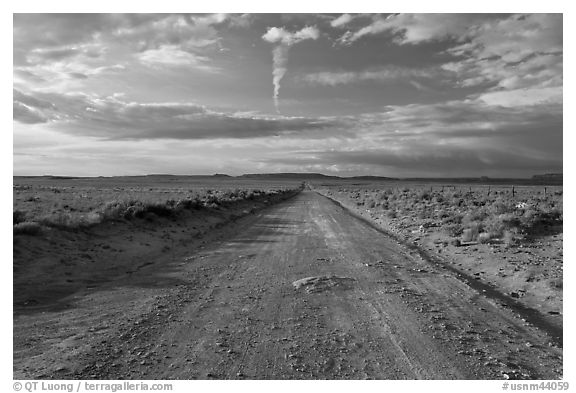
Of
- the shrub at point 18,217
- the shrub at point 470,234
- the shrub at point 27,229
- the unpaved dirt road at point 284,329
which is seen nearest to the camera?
the unpaved dirt road at point 284,329

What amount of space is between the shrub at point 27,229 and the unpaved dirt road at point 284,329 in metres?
4.43

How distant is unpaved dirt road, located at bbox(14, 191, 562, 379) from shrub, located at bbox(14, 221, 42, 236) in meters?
4.43

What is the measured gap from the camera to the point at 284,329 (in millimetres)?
6172

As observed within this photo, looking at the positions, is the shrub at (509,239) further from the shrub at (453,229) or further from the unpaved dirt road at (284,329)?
the unpaved dirt road at (284,329)

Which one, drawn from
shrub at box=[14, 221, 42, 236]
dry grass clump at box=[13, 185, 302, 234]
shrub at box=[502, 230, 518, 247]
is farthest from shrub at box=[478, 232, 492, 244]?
shrub at box=[14, 221, 42, 236]

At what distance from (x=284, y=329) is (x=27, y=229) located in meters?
9.54

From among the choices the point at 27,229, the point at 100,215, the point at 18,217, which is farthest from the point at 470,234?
the point at 18,217

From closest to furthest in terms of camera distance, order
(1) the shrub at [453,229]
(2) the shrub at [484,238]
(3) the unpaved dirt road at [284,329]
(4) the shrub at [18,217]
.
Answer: (3) the unpaved dirt road at [284,329] → (4) the shrub at [18,217] → (2) the shrub at [484,238] → (1) the shrub at [453,229]

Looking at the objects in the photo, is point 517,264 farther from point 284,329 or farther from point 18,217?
point 18,217

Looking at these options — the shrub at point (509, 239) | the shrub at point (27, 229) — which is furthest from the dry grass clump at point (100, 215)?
the shrub at point (509, 239)

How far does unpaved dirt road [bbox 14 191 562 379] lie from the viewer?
4.93m

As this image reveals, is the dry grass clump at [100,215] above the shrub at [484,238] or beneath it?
above

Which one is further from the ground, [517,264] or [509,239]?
[509,239]

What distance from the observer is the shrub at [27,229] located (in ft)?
37.9
